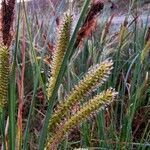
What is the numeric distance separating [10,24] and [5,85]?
12 cm

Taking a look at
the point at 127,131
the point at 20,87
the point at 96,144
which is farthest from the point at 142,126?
the point at 20,87

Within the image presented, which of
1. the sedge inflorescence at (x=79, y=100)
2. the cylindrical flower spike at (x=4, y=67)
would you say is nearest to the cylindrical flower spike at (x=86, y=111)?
the sedge inflorescence at (x=79, y=100)

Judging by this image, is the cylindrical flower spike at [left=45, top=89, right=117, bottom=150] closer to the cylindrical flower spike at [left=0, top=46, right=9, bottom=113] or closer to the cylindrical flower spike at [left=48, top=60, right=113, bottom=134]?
the cylindrical flower spike at [left=48, top=60, right=113, bottom=134]

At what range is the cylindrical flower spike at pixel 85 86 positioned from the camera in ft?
2.45

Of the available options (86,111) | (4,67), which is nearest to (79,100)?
(86,111)

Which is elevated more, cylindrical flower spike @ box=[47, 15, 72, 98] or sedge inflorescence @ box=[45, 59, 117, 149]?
cylindrical flower spike @ box=[47, 15, 72, 98]

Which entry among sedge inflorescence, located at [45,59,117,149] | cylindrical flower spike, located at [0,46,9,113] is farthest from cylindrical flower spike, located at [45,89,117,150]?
cylindrical flower spike, located at [0,46,9,113]

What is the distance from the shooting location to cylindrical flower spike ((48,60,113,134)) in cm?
75

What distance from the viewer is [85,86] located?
76 centimetres

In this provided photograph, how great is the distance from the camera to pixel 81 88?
762 millimetres

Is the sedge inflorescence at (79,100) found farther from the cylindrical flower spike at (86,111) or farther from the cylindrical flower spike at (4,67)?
the cylindrical flower spike at (4,67)

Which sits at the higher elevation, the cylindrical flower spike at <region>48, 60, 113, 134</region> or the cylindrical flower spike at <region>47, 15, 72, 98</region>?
the cylindrical flower spike at <region>47, 15, 72, 98</region>

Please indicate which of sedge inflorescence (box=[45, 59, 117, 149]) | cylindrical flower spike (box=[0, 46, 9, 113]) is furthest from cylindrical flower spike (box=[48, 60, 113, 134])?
cylindrical flower spike (box=[0, 46, 9, 113])

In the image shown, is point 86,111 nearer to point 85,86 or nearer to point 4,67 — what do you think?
A: point 85,86
